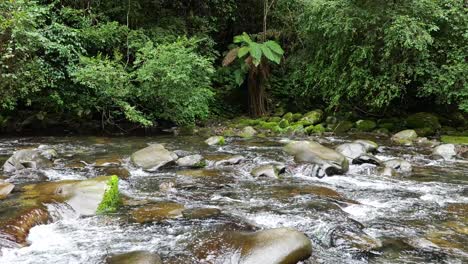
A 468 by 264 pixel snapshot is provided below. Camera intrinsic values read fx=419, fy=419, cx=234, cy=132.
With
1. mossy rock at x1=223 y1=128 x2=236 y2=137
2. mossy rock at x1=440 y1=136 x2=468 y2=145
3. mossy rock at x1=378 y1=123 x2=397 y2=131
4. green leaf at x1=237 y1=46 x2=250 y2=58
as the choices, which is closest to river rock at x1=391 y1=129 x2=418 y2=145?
mossy rock at x1=440 y1=136 x2=468 y2=145

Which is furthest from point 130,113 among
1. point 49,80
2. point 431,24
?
point 431,24

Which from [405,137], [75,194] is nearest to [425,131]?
[405,137]

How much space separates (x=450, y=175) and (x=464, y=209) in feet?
7.66

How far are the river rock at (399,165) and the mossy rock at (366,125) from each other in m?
5.08

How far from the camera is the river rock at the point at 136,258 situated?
3.89 metres

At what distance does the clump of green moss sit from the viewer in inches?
220

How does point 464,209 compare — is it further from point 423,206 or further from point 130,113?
point 130,113

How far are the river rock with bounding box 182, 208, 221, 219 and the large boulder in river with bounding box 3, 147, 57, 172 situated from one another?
3.82 metres

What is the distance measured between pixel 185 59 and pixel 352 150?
16.7ft

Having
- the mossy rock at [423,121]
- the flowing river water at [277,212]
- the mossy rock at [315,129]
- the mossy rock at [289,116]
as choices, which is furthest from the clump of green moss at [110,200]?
the mossy rock at [423,121]

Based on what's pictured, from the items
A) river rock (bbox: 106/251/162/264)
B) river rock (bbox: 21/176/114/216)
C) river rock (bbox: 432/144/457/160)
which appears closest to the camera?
river rock (bbox: 106/251/162/264)

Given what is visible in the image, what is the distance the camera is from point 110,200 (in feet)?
18.8

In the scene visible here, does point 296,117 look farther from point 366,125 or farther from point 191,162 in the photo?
point 191,162

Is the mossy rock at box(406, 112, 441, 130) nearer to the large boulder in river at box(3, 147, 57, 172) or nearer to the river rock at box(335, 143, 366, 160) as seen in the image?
the river rock at box(335, 143, 366, 160)
